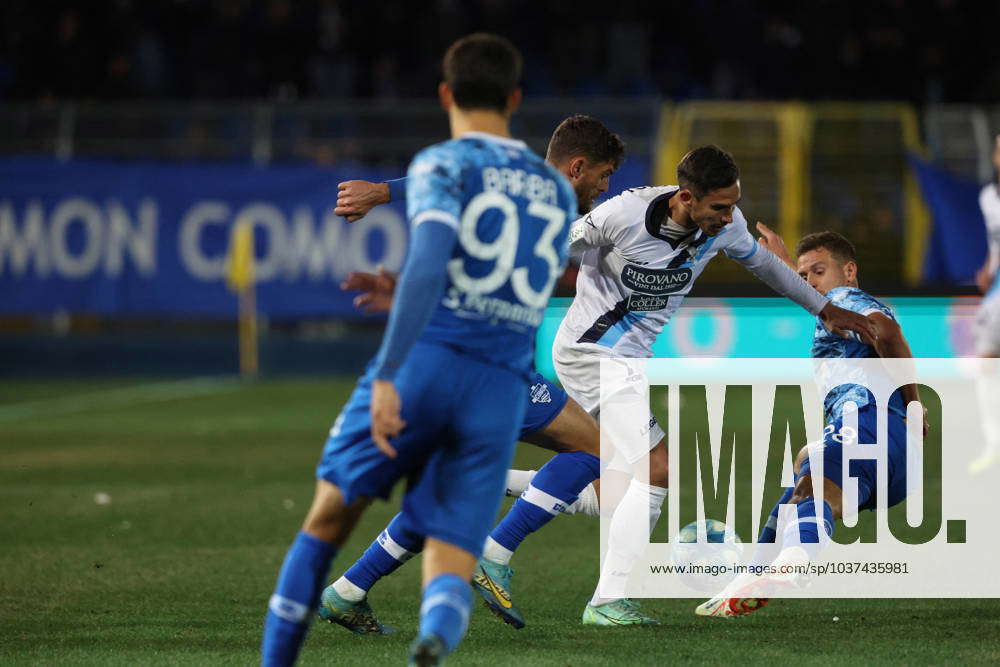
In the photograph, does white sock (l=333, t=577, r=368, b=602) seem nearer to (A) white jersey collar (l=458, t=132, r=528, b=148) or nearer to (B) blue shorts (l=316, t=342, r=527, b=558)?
(B) blue shorts (l=316, t=342, r=527, b=558)

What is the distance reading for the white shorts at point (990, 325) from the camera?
1091cm

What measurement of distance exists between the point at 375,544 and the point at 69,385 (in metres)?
12.9

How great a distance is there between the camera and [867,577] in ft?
22.7

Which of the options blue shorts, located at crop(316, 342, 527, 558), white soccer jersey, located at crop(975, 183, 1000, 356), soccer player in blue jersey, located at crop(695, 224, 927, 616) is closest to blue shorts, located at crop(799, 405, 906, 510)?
soccer player in blue jersey, located at crop(695, 224, 927, 616)

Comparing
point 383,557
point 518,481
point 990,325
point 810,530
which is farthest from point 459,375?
point 990,325

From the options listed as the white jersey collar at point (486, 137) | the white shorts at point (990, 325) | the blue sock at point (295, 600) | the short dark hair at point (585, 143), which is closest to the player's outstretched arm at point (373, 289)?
the white jersey collar at point (486, 137)

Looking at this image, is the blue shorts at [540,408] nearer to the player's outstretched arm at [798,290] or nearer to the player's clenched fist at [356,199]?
the player's outstretched arm at [798,290]

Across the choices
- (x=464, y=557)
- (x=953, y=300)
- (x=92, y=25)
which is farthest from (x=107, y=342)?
(x=464, y=557)

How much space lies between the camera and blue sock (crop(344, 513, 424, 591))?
5797 mm

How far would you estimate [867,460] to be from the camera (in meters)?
6.03

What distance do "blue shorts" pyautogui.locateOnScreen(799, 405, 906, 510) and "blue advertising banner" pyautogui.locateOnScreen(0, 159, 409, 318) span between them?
1372 centimetres

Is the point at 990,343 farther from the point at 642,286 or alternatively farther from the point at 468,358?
the point at 468,358

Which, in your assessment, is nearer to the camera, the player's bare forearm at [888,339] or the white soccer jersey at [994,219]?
the player's bare forearm at [888,339]

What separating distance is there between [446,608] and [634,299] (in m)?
2.46
